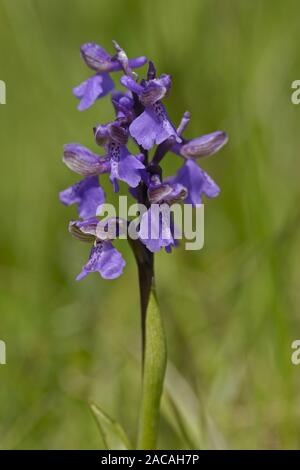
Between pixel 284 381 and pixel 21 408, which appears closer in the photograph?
pixel 284 381

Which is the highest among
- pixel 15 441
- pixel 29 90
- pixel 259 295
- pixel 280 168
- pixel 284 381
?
pixel 29 90

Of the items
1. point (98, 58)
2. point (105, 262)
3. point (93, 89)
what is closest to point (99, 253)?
point (105, 262)

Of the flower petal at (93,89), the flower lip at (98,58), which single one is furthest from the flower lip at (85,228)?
the flower lip at (98,58)

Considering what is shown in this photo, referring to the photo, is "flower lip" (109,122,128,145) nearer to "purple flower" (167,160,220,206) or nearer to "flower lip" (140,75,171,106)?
"flower lip" (140,75,171,106)

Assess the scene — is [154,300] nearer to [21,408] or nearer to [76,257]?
[21,408]

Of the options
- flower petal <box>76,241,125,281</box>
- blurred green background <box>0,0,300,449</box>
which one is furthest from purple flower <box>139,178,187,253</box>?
blurred green background <box>0,0,300,449</box>

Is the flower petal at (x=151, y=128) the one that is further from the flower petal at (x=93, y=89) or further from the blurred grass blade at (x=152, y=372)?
the blurred grass blade at (x=152, y=372)

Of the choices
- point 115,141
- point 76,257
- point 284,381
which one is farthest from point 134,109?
point 76,257
